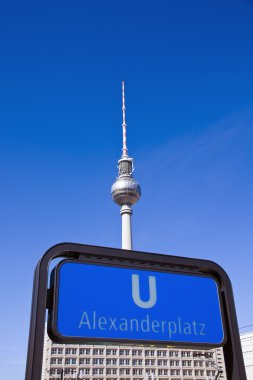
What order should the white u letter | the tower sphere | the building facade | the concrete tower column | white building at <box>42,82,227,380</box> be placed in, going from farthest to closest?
the building facade → white building at <box>42,82,227,380</box> → the tower sphere → the concrete tower column → the white u letter

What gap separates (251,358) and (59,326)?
72.6 meters

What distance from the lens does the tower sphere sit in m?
95.0

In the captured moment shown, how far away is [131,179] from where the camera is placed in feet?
321

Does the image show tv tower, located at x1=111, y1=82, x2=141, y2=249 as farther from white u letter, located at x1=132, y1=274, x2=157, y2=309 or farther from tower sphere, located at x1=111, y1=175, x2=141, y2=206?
white u letter, located at x1=132, y1=274, x2=157, y2=309

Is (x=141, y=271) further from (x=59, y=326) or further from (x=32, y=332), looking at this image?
(x=32, y=332)

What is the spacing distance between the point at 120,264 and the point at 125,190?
3594 inches

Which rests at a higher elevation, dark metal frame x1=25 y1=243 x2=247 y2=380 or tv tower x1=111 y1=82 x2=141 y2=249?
tv tower x1=111 y1=82 x2=141 y2=249

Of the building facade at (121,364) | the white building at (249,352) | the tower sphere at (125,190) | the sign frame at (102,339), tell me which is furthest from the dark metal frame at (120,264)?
the building facade at (121,364)

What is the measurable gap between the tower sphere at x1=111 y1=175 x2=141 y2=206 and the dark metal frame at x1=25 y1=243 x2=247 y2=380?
9087 centimetres

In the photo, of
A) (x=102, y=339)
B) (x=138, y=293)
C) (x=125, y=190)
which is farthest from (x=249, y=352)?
(x=102, y=339)

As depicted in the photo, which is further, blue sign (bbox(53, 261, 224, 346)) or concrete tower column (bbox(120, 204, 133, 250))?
concrete tower column (bbox(120, 204, 133, 250))

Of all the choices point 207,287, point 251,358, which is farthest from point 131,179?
point 207,287

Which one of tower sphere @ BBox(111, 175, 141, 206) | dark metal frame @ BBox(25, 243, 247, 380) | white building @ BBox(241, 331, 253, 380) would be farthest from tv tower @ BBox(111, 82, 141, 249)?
dark metal frame @ BBox(25, 243, 247, 380)

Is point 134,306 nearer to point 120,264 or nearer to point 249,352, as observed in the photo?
point 120,264
